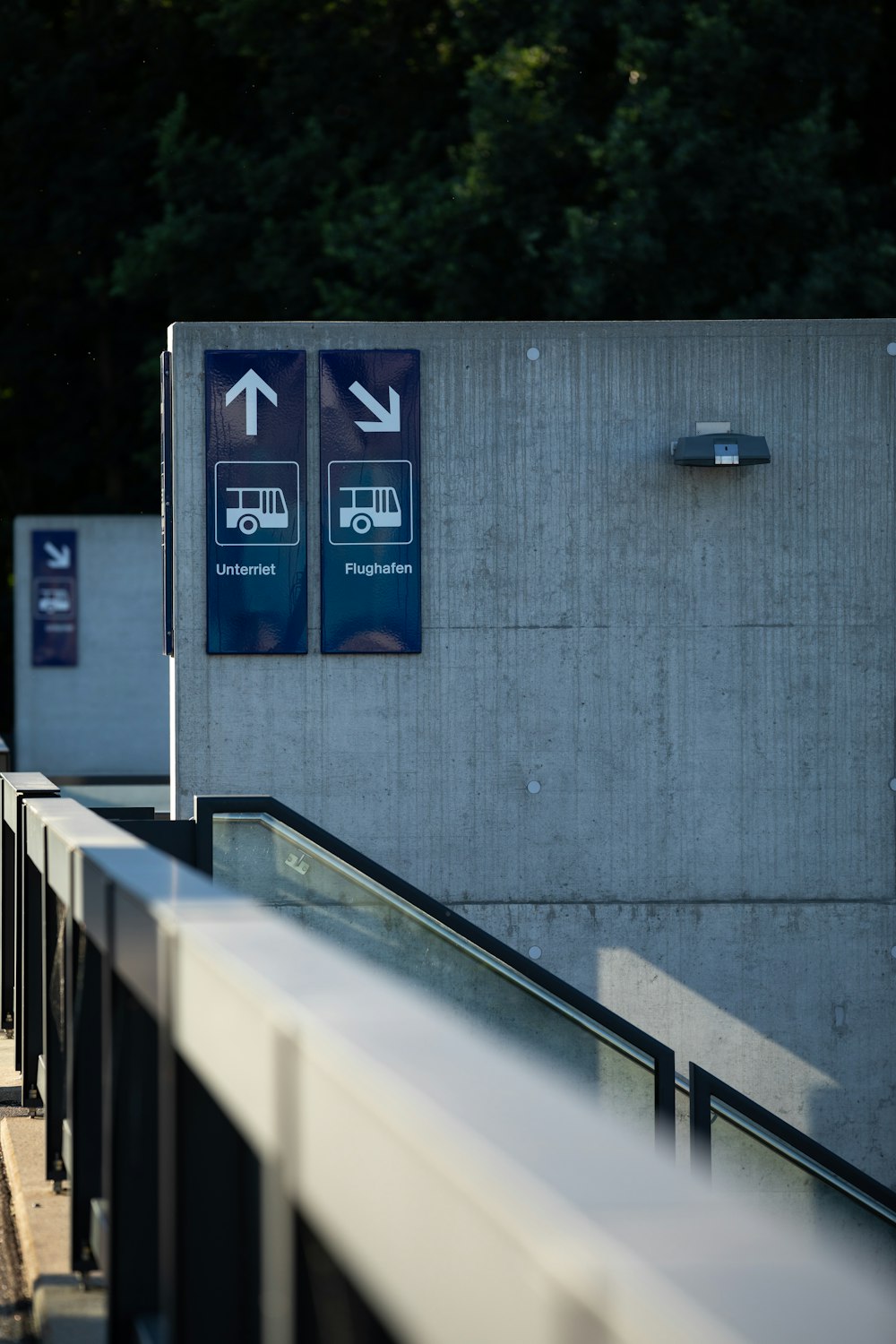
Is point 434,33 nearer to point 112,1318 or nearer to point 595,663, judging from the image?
point 595,663

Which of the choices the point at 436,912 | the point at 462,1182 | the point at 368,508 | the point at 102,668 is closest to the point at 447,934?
the point at 436,912

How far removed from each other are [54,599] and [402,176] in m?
9.29

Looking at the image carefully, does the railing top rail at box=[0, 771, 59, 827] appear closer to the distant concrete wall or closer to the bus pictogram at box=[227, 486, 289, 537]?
the bus pictogram at box=[227, 486, 289, 537]

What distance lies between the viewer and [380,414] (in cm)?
879

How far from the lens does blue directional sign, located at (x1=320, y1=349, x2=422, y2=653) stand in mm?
8766

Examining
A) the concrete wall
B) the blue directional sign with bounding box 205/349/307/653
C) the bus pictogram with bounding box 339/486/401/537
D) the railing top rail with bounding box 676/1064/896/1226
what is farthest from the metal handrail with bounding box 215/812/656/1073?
the bus pictogram with bounding box 339/486/401/537

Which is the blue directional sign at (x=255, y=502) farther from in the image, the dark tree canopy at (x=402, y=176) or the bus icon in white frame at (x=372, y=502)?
the dark tree canopy at (x=402, y=176)

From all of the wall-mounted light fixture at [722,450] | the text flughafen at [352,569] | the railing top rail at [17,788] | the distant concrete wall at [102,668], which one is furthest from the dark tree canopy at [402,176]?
the railing top rail at [17,788]

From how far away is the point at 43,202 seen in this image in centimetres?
3391

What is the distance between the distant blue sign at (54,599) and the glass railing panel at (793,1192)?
15.8 meters

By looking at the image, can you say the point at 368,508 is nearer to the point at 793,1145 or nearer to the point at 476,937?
the point at 476,937

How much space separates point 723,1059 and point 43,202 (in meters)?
28.6

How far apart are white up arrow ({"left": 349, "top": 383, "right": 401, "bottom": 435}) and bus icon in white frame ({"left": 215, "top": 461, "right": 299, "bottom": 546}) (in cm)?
41

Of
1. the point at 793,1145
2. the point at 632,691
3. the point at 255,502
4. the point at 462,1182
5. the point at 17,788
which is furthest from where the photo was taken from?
the point at 632,691
